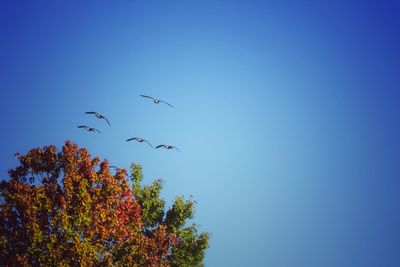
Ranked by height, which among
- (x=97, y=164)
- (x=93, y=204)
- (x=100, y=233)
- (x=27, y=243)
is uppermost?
(x=97, y=164)

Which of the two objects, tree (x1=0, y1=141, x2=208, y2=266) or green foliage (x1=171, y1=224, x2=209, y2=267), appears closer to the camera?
tree (x1=0, y1=141, x2=208, y2=266)

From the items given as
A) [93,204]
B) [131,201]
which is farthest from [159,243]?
[93,204]

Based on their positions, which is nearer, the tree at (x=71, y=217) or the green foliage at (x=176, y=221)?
the tree at (x=71, y=217)

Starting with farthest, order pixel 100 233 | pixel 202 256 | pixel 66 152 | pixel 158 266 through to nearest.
Answer: 1. pixel 202 256
2. pixel 158 266
3. pixel 66 152
4. pixel 100 233

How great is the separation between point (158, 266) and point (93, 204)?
652cm

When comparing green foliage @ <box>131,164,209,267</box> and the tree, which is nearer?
the tree

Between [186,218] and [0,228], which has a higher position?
[186,218]

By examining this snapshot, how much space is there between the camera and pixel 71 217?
59.1 ft

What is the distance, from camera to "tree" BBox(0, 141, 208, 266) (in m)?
17.3

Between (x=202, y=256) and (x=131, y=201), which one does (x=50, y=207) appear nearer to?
(x=131, y=201)

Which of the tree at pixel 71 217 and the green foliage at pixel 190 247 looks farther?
the green foliage at pixel 190 247

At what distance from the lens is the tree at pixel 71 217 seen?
682 inches

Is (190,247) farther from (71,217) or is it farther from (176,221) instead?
(71,217)

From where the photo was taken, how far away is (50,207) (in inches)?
701
